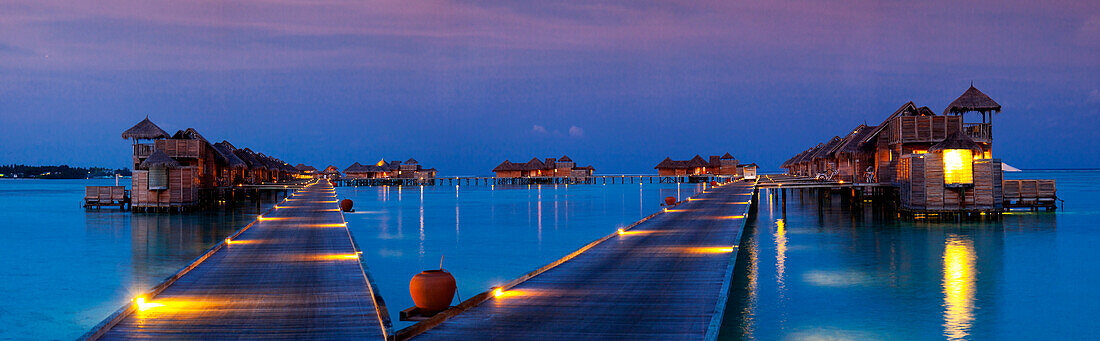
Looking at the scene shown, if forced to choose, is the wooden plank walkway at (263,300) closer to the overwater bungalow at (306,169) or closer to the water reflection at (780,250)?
the water reflection at (780,250)

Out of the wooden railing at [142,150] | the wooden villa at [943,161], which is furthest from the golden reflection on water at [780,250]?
the wooden railing at [142,150]

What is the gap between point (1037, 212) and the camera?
120 feet

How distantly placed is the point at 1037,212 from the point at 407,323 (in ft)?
111

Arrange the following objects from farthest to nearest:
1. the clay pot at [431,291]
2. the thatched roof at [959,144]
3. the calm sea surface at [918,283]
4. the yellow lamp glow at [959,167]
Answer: the yellow lamp glow at [959,167] < the thatched roof at [959,144] < the calm sea surface at [918,283] < the clay pot at [431,291]

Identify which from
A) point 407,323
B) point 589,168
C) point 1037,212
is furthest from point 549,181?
point 407,323

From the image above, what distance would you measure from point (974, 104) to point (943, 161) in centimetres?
723

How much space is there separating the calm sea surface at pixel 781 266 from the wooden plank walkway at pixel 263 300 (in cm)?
179

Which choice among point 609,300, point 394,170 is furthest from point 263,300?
point 394,170

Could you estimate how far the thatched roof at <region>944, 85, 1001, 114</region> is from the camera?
35.2 meters

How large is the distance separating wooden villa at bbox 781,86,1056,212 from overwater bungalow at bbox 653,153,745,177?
78637 millimetres

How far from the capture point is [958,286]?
646 inches

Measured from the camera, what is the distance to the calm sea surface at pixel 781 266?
1300 centimetres

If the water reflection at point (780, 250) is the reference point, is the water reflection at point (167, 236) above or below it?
above

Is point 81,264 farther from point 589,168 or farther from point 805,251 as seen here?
point 589,168
